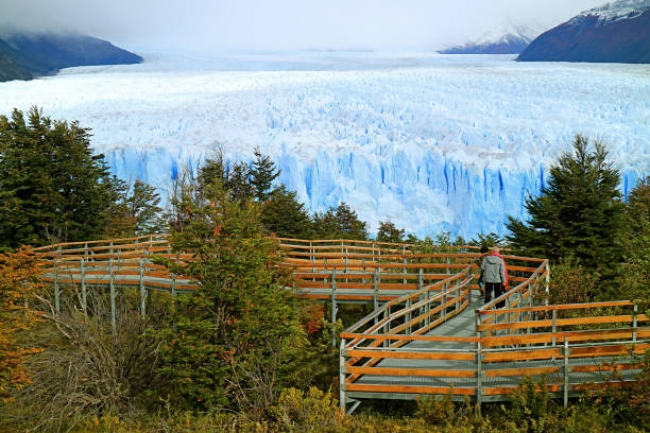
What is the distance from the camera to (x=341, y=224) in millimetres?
33906

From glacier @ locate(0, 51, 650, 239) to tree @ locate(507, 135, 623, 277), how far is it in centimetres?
1655

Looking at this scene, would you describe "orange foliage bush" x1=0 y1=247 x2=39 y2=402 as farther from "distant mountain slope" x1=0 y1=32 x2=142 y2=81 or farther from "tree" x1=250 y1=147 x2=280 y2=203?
"distant mountain slope" x1=0 y1=32 x2=142 y2=81

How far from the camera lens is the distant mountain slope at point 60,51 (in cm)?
7388

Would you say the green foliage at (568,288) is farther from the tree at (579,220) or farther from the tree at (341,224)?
the tree at (341,224)

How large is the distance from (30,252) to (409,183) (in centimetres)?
2340

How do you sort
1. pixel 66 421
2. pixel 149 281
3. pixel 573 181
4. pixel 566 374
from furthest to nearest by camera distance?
1. pixel 573 181
2. pixel 149 281
3. pixel 66 421
4. pixel 566 374

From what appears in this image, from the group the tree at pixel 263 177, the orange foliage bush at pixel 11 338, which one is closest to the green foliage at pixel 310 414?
the orange foliage bush at pixel 11 338

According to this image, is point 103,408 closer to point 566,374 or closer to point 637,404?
point 566,374

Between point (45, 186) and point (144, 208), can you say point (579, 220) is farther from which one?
point (144, 208)

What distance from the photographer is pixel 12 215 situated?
962 inches

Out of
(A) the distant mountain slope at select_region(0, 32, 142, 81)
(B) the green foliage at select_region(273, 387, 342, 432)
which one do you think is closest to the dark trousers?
(B) the green foliage at select_region(273, 387, 342, 432)

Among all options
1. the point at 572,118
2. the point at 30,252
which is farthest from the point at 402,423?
the point at 572,118

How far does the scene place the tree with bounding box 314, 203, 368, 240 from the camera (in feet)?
101

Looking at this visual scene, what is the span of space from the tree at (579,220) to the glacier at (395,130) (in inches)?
652
